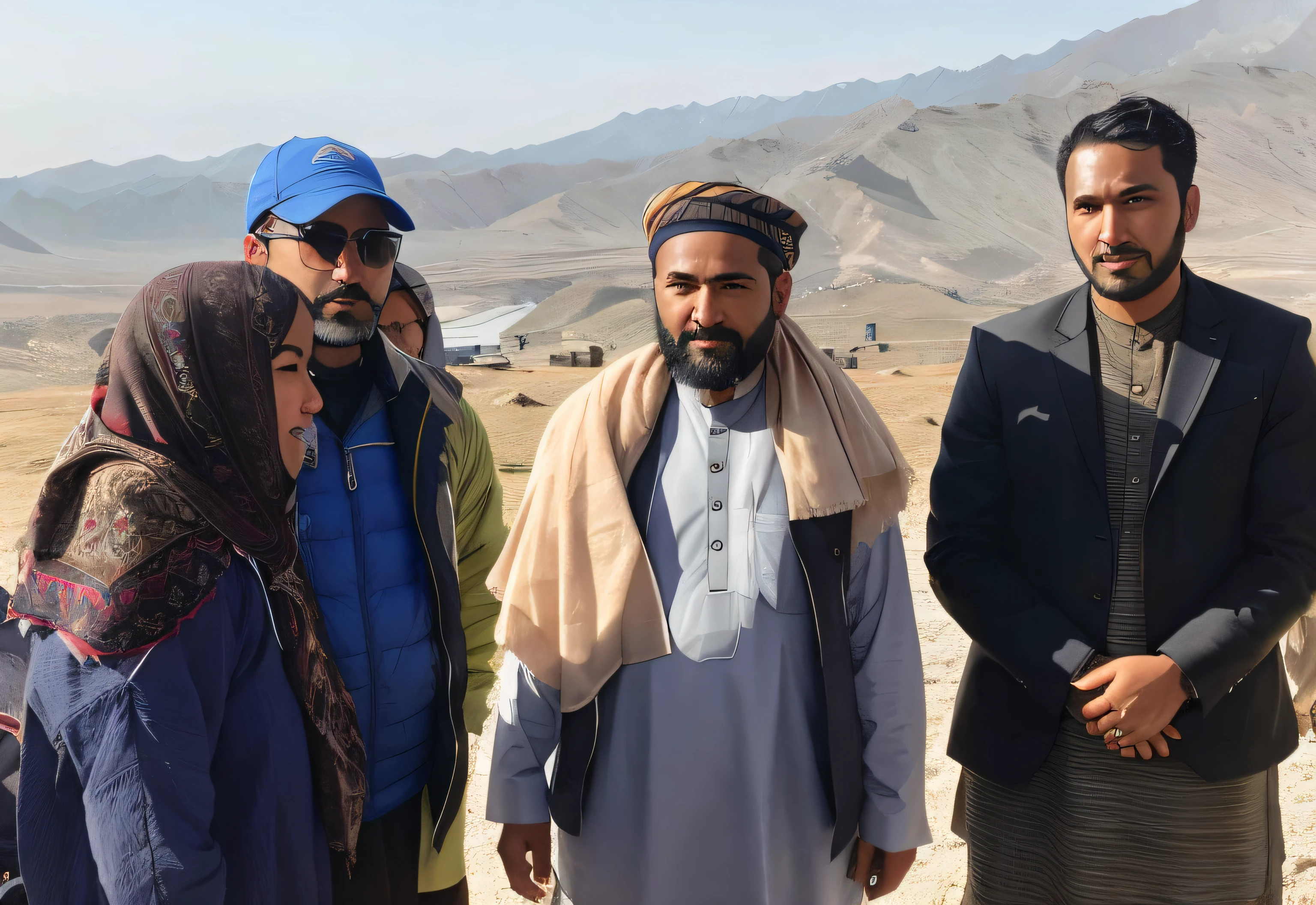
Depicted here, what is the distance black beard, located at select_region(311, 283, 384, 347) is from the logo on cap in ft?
1.11

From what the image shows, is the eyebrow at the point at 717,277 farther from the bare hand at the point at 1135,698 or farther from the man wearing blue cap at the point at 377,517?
the bare hand at the point at 1135,698

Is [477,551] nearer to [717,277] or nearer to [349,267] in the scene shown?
[349,267]

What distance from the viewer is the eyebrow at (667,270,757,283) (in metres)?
2.07

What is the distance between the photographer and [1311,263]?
149 ft

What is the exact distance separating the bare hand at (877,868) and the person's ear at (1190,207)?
158cm

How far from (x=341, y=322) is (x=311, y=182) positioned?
0.36 m

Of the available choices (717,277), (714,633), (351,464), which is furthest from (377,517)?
(717,277)

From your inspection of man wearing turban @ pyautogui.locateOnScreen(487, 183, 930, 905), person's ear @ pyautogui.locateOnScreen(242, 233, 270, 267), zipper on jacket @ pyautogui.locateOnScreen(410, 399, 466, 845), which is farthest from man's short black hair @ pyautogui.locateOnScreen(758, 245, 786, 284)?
person's ear @ pyautogui.locateOnScreen(242, 233, 270, 267)

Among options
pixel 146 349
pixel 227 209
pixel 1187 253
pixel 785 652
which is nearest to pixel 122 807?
pixel 146 349

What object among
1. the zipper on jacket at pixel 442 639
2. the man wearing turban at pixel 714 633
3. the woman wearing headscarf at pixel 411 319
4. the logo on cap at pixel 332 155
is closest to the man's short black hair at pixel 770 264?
the man wearing turban at pixel 714 633

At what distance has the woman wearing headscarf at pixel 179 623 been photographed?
1414 mm

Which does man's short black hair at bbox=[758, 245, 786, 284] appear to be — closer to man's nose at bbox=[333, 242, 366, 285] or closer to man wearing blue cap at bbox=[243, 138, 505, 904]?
man wearing blue cap at bbox=[243, 138, 505, 904]

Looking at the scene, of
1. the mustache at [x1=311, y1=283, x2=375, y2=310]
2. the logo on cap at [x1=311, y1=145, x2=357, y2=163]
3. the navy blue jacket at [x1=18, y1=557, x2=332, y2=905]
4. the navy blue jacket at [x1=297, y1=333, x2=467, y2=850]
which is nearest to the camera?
the navy blue jacket at [x1=18, y1=557, x2=332, y2=905]

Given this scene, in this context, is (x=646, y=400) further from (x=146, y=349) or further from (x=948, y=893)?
(x=948, y=893)
